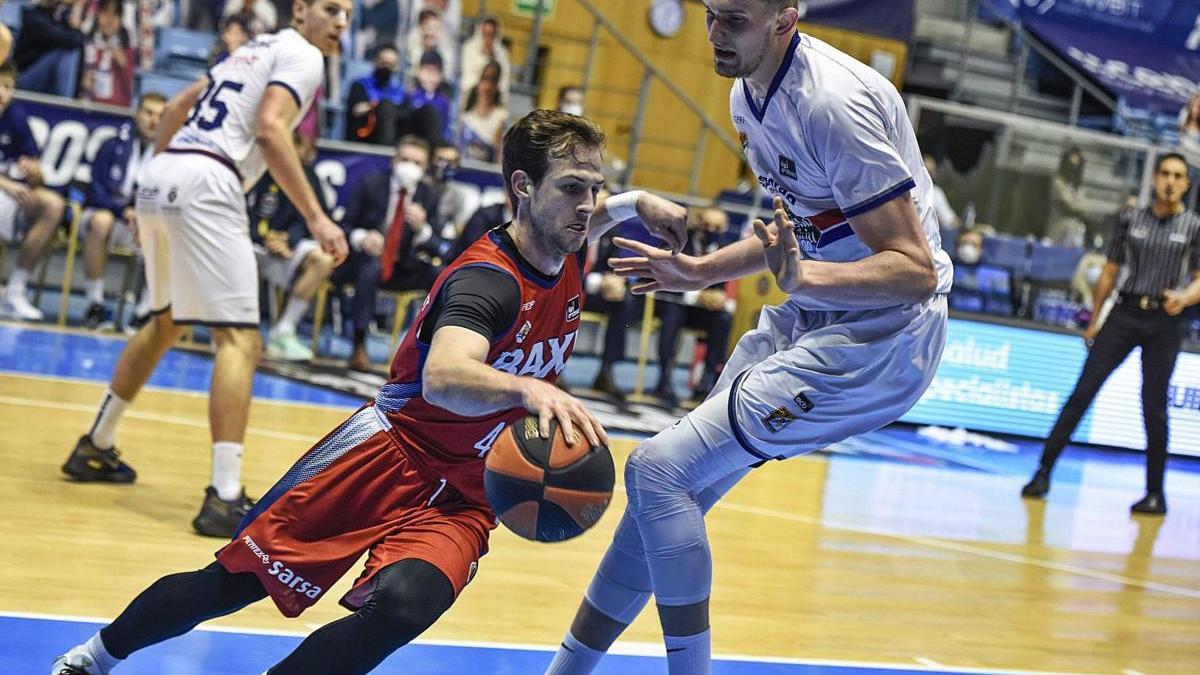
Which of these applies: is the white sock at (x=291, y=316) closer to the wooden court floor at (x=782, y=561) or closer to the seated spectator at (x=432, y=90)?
the wooden court floor at (x=782, y=561)

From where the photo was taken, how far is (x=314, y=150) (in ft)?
34.1

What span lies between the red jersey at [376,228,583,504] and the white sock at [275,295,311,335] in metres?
7.01

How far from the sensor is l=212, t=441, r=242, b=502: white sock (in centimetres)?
492

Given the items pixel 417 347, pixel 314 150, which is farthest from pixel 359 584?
pixel 314 150

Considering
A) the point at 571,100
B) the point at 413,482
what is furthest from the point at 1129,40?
the point at 413,482

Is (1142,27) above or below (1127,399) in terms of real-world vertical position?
above

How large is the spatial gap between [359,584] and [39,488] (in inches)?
111

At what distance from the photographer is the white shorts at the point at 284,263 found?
1016cm

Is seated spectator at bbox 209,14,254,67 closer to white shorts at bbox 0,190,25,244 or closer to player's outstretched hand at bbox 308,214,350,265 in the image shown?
white shorts at bbox 0,190,25,244

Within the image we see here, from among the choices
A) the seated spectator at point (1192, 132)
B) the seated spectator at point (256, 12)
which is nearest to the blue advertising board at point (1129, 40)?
the seated spectator at point (1192, 132)

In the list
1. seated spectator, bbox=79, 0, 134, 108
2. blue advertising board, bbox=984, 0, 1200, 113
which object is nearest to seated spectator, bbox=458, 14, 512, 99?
seated spectator, bbox=79, 0, 134, 108

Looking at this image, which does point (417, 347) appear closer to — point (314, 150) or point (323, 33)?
point (323, 33)

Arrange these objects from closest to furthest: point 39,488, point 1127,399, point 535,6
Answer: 1. point 39,488
2. point 1127,399
3. point 535,6

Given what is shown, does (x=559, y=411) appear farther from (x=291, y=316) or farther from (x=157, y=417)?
(x=291, y=316)
